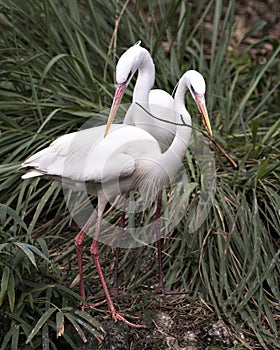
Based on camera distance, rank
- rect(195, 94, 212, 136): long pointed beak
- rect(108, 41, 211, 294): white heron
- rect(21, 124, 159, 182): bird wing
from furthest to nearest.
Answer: rect(108, 41, 211, 294): white heron, rect(21, 124, 159, 182): bird wing, rect(195, 94, 212, 136): long pointed beak

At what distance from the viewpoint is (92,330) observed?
8.13 feet

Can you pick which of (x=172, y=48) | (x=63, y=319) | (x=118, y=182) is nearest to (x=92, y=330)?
(x=63, y=319)

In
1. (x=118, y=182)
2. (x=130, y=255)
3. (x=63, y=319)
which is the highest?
(x=118, y=182)

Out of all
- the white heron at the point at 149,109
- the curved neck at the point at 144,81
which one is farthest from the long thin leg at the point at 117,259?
the curved neck at the point at 144,81

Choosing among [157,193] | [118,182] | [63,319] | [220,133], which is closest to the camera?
[63,319]

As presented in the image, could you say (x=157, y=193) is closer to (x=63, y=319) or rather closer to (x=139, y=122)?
(x=139, y=122)

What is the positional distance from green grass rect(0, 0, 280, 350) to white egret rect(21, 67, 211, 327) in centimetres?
24

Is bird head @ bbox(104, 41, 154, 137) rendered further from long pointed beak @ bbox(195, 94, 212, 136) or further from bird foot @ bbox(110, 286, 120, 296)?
bird foot @ bbox(110, 286, 120, 296)

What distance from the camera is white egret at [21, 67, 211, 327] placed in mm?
2668

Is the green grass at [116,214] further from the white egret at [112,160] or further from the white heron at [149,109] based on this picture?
the white egret at [112,160]

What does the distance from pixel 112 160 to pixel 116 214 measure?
64 cm

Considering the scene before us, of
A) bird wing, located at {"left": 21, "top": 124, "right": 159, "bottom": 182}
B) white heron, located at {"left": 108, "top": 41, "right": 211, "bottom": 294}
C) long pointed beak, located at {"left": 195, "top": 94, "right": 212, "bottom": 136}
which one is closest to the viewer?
long pointed beak, located at {"left": 195, "top": 94, "right": 212, "bottom": 136}

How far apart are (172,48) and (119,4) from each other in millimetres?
416

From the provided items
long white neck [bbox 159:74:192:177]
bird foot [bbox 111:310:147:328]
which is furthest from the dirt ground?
long white neck [bbox 159:74:192:177]
